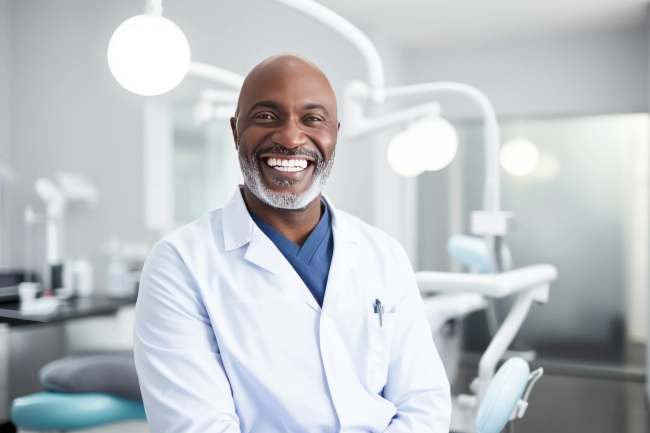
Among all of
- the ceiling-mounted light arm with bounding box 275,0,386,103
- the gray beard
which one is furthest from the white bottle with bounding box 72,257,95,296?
the gray beard

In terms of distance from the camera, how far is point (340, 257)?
1.14m

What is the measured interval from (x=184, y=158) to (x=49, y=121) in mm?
922

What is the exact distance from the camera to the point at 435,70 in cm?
423

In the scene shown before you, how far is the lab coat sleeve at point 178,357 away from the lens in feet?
3.15

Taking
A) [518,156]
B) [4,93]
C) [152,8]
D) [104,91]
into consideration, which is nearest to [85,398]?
[152,8]

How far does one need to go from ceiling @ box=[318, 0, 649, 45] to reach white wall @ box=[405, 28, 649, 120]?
9cm

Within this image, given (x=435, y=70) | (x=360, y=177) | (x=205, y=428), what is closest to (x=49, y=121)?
(x=360, y=177)

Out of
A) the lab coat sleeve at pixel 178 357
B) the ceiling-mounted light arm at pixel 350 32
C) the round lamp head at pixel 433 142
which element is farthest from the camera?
the round lamp head at pixel 433 142

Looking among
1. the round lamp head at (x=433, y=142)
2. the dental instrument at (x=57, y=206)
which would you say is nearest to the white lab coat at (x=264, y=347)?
the round lamp head at (x=433, y=142)

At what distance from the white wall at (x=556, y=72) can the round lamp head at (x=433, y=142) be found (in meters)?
2.39

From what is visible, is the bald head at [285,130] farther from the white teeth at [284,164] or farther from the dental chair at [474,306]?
the dental chair at [474,306]

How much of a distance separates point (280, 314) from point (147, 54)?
54cm

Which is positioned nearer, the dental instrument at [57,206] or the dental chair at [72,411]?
the dental chair at [72,411]

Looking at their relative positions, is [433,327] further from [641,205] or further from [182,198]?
[641,205]
